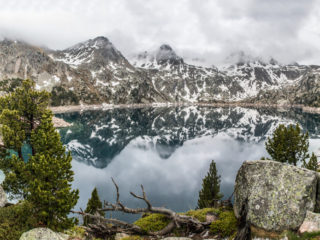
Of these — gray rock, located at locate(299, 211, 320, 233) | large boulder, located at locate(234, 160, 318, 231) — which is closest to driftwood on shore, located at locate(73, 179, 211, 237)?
large boulder, located at locate(234, 160, 318, 231)

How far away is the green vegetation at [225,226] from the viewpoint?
12.9 meters

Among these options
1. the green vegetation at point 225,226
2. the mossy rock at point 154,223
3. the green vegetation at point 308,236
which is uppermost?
the green vegetation at point 308,236

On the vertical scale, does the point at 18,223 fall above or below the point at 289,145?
below

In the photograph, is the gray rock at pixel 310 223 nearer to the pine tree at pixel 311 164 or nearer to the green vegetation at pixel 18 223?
the green vegetation at pixel 18 223

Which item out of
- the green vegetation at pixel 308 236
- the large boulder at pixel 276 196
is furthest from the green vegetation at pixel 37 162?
the green vegetation at pixel 308 236

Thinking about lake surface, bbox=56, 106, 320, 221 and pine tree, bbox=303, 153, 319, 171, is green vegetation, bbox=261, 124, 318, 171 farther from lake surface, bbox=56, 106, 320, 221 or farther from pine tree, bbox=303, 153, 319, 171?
lake surface, bbox=56, 106, 320, 221

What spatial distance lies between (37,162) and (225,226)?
1626 cm

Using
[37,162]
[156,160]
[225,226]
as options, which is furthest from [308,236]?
[156,160]

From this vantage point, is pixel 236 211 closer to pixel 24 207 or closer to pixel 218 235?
pixel 218 235

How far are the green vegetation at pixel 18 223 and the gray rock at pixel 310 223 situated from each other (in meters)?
17.7

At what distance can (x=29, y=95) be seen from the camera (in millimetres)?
26188

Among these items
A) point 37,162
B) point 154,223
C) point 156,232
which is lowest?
point 156,232

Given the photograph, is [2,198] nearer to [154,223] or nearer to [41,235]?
[41,235]

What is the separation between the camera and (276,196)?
12.4 meters
